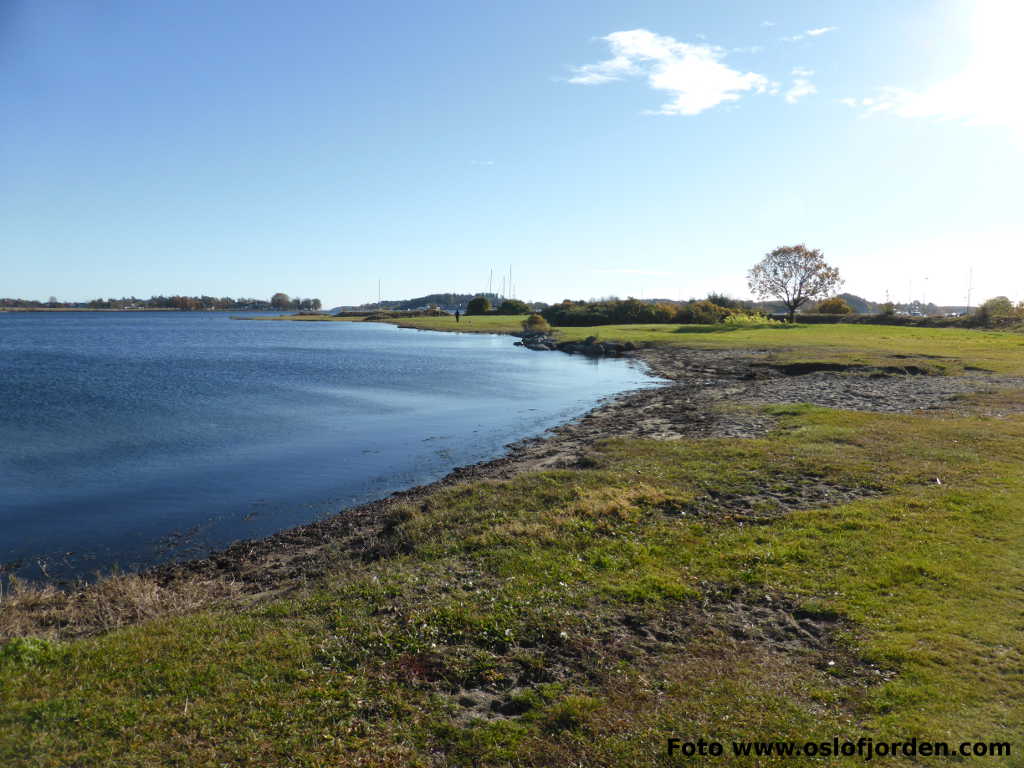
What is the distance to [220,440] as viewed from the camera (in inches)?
1113

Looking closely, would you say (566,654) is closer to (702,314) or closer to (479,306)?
(702,314)

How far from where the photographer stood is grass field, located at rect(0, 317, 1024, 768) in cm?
694

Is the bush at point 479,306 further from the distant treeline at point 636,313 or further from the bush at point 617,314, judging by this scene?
the bush at point 617,314

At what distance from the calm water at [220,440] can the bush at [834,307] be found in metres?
80.1

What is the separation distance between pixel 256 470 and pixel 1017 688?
22393 millimetres

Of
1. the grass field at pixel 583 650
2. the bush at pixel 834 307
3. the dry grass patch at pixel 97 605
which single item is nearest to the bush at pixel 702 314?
the bush at pixel 834 307

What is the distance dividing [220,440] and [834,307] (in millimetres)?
121357

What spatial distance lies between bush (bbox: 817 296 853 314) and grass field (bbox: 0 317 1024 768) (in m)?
118

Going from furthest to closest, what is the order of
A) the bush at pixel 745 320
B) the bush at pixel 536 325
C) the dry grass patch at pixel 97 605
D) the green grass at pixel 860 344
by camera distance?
the bush at pixel 536 325 < the bush at pixel 745 320 < the green grass at pixel 860 344 < the dry grass patch at pixel 97 605

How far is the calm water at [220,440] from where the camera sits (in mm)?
17281

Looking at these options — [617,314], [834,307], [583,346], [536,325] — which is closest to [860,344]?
[583,346]

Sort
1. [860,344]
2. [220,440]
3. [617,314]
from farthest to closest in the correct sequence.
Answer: [617,314] < [860,344] < [220,440]

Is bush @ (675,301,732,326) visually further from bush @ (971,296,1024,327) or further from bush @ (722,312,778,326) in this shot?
bush @ (971,296,1024,327)

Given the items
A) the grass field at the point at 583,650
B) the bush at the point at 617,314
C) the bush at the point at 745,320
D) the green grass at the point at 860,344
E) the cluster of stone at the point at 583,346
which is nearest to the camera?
the grass field at the point at 583,650
